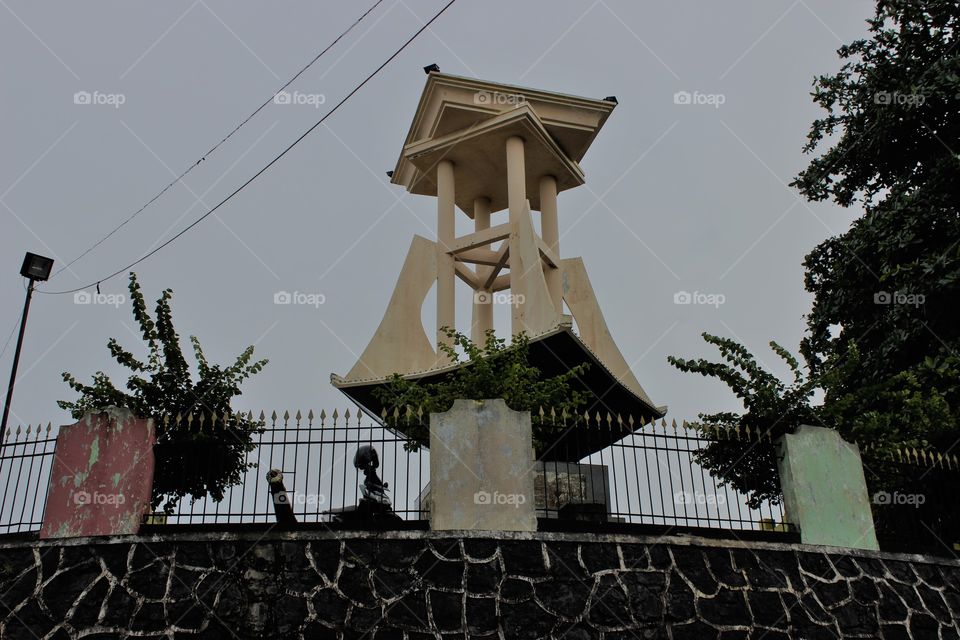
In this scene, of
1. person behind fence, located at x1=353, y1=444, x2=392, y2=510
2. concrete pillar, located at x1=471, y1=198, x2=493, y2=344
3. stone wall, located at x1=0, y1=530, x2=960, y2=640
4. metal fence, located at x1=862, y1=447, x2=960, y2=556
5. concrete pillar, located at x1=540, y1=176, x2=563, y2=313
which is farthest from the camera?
concrete pillar, located at x1=471, y1=198, x2=493, y2=344

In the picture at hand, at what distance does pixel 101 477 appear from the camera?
10602 mm

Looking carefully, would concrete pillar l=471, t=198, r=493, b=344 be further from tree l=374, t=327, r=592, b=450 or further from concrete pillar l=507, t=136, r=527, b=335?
tree l=374, t=327, r=592, b=450

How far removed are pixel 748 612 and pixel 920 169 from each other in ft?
39.3

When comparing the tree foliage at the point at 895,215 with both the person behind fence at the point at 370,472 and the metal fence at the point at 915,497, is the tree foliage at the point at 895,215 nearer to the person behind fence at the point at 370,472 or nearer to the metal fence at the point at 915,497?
the metal fence at the point at 915,497

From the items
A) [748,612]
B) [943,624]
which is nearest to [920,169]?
[943,624]

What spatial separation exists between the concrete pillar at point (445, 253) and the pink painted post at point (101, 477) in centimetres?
800

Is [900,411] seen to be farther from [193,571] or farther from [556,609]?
[193,571]

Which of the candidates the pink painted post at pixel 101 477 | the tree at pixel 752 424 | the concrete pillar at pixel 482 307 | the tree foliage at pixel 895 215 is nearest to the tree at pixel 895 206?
the tree foliage at pixel 895 215

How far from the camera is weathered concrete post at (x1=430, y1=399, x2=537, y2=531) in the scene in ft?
34.4

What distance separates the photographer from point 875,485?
1279 cm

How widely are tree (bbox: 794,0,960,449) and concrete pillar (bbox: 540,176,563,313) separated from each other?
214 inches

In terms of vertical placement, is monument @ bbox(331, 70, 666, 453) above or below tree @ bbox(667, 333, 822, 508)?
above

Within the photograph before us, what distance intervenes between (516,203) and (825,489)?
9.19 meters

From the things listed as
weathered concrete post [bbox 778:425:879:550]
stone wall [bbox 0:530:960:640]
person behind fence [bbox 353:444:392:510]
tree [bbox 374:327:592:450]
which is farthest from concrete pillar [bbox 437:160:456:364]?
stone wall [bbox 0:530:960:640]
